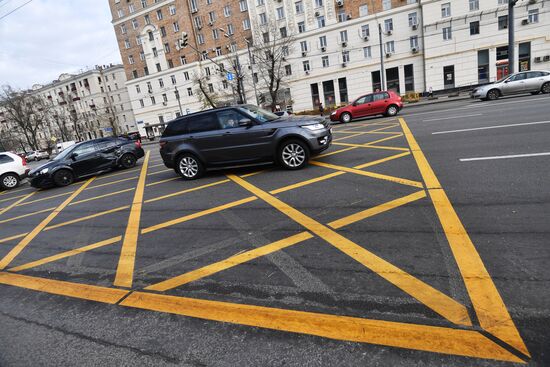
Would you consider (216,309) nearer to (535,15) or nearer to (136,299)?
(136,299)

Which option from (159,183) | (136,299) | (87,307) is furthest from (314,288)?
(159,183)

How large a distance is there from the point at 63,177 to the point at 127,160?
2.49 meters

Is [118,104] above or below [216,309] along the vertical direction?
above

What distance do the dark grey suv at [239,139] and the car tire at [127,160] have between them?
573 centimetres

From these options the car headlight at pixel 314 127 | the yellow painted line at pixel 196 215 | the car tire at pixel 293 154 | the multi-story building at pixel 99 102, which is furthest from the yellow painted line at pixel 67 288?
the multi-story building at pixel 99 102

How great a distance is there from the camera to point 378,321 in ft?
7.56

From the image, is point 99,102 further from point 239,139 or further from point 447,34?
point 239,139

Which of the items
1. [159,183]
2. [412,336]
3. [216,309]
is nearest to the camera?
[412,336]

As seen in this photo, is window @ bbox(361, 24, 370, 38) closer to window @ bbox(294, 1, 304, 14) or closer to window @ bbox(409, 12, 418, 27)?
window @ bbox(409, 12, 418, 27)

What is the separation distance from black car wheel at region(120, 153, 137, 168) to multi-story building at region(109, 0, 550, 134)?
59.4ft

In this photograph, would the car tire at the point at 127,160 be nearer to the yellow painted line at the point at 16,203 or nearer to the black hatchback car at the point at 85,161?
the black hatchback car at the point at 85,161

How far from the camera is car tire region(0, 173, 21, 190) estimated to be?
13.6 metres

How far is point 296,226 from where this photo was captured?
4277 mm

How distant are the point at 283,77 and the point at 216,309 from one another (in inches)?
1753
